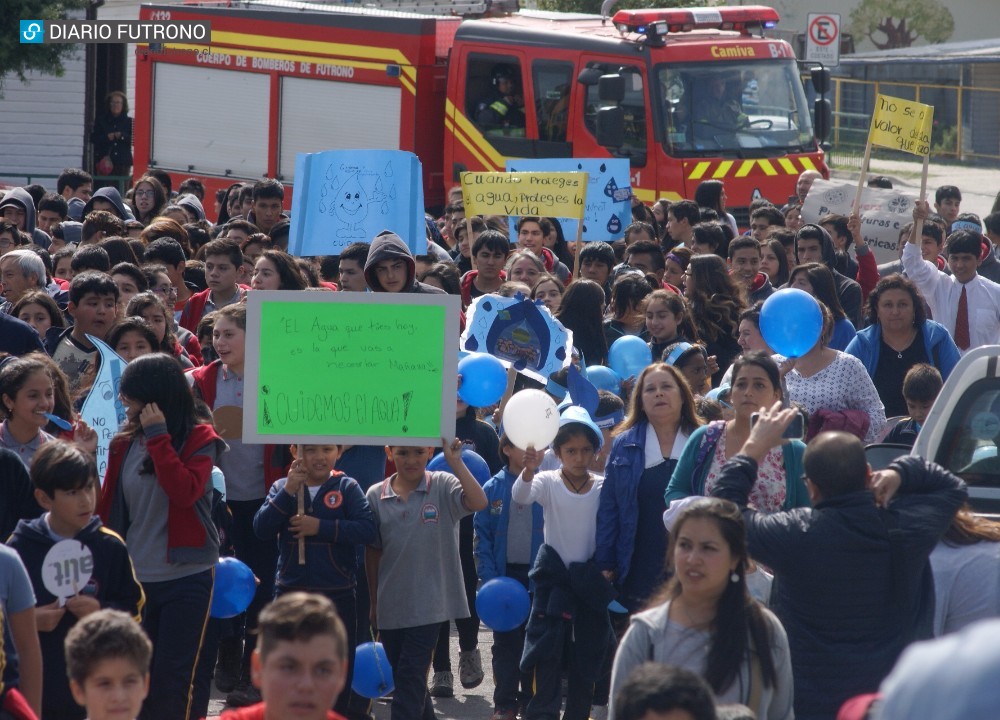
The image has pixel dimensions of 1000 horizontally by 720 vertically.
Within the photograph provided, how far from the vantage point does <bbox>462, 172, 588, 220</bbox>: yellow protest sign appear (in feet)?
35.7

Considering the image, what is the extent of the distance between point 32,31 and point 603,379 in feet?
50.6

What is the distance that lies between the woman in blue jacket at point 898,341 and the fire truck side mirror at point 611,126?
8096 millimetres

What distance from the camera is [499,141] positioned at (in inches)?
666

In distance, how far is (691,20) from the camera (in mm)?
16312

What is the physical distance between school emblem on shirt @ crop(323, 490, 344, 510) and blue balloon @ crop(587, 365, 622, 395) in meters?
2.21

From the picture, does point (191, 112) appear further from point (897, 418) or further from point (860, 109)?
point (860, 109)

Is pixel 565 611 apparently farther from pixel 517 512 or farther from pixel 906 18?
pixel 906 18

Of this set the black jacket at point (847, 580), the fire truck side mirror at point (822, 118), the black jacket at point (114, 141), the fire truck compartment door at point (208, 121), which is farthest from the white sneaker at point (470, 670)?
the black jacket at point (114, 141)

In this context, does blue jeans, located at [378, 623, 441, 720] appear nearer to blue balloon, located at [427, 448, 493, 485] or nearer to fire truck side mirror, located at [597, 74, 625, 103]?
blue balloon, located at [427, 448, 493, 485]

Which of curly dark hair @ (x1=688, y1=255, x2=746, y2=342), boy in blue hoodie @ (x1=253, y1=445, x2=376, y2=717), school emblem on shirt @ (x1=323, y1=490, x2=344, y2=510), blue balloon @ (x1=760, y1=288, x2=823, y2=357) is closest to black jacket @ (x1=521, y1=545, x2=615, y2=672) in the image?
boy in blue hoodie @ (x1=253, y1=445, x2=376, y2=717)

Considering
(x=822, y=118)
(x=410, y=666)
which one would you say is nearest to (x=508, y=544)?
(x=410, y=666)

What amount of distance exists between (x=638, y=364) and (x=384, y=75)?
1032 centimetres

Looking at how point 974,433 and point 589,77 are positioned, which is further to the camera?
point 589,77

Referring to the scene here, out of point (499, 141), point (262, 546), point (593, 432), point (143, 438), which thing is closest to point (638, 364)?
point (593, 432)
